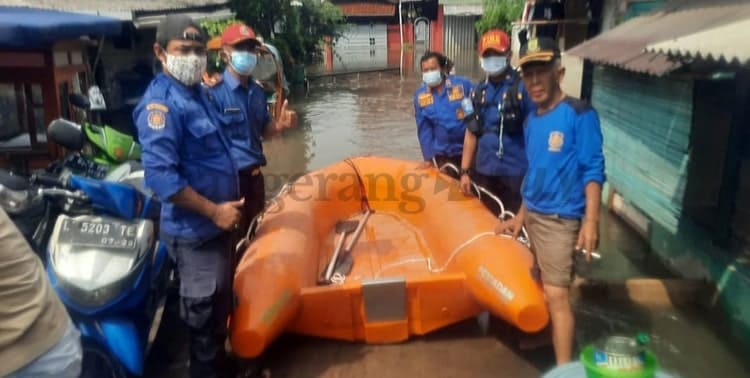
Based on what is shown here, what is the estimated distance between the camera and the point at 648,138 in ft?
15.9

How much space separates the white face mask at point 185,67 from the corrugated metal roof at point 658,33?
2176mm

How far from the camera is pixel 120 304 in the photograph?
267 cm

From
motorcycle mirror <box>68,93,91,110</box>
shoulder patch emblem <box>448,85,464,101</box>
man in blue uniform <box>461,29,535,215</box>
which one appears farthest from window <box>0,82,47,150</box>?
man in blue uniform <box>461,29,535,215</box>

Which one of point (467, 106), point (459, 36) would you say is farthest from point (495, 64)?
point (459, 36)

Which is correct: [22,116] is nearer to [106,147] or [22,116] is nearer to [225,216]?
[106,147]

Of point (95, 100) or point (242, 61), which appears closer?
point (242, 61)

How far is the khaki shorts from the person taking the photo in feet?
8.91

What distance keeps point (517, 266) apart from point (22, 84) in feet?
11.5

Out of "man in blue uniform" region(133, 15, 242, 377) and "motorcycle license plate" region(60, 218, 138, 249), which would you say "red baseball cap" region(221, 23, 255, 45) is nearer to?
"man in blue uniform" region(133, 15, 242, 377)

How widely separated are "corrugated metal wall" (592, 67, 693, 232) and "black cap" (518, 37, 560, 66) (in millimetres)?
2012

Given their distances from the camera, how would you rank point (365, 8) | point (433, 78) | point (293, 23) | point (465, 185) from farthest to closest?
point (365, 8) → point (293, 23) → point (433, 78) → point (465, 185)

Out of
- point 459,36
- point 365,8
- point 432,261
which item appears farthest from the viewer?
point 365,8

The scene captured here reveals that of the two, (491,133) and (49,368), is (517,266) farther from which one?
(49,368)

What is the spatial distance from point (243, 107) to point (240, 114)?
53 mm
